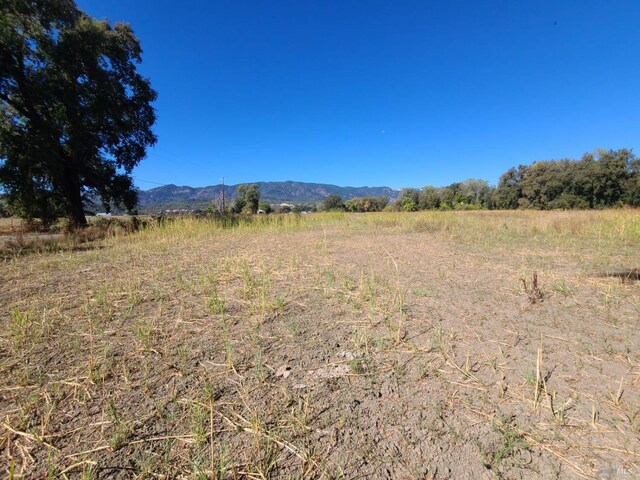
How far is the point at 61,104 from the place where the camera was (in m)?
9.69

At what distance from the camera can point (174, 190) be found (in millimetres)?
161500

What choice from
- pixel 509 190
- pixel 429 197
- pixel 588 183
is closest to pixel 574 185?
pixel 588 183

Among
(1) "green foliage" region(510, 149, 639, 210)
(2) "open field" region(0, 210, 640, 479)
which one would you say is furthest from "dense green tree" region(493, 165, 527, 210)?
(2) "open field" region(0, 210, 640, 479)

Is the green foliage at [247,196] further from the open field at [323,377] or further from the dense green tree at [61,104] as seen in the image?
the open field at [323,377]

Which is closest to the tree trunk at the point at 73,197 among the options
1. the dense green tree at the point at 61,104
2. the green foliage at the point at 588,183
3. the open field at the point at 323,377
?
the dense green tree at the point at 61,104

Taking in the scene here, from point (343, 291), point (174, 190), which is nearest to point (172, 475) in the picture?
point (343, 291)

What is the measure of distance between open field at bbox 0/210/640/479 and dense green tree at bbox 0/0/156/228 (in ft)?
31.7

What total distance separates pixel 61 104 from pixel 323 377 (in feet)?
43.8

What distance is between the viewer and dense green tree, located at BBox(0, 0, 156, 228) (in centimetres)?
922

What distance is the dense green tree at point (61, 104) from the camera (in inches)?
363

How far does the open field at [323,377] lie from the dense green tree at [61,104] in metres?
9.65

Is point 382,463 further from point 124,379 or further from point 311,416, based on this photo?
point 124,379

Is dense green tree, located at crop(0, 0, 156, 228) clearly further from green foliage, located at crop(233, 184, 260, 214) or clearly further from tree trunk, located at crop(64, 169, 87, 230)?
green foliage, located at crop(233, 184, 260, 214)

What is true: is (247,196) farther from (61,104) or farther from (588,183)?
(588,183)
